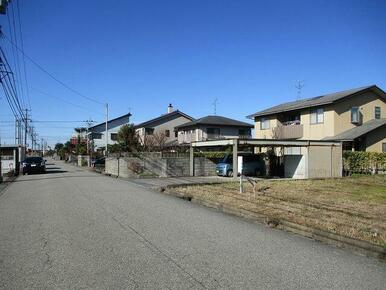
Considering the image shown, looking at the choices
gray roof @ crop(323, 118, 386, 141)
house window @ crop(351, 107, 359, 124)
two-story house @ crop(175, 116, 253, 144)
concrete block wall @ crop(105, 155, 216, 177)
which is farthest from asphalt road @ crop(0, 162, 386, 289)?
two-story house @ crop(175, 116, 253, 144)

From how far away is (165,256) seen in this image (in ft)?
23.5

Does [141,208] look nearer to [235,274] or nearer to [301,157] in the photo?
[235,274]

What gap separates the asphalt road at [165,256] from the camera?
19.2 ft

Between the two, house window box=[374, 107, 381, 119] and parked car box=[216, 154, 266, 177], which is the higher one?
house window box=[374, 107, 381, 119]

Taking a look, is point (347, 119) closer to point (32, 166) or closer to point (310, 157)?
point (310, 157)

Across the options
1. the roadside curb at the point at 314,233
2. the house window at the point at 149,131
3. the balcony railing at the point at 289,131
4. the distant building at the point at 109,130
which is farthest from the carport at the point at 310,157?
the distant building at the point at 109,130

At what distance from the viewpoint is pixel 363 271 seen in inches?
258

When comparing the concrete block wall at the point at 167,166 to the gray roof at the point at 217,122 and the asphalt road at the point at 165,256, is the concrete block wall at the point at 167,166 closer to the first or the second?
the asphalt road at the point at 165,256

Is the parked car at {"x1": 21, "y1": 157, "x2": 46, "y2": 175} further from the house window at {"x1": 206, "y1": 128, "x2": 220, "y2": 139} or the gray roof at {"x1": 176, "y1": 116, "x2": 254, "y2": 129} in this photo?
the house window at {"x1": 206, "y1": 128, "x2": 220, "y2": 139}

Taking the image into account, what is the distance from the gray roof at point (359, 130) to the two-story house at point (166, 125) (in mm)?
32684

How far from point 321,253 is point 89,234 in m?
4.66

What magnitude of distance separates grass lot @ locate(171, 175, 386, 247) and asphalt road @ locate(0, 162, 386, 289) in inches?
46.6

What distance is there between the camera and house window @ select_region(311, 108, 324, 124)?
37.5m

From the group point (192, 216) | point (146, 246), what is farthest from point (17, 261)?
point (192, 216)
